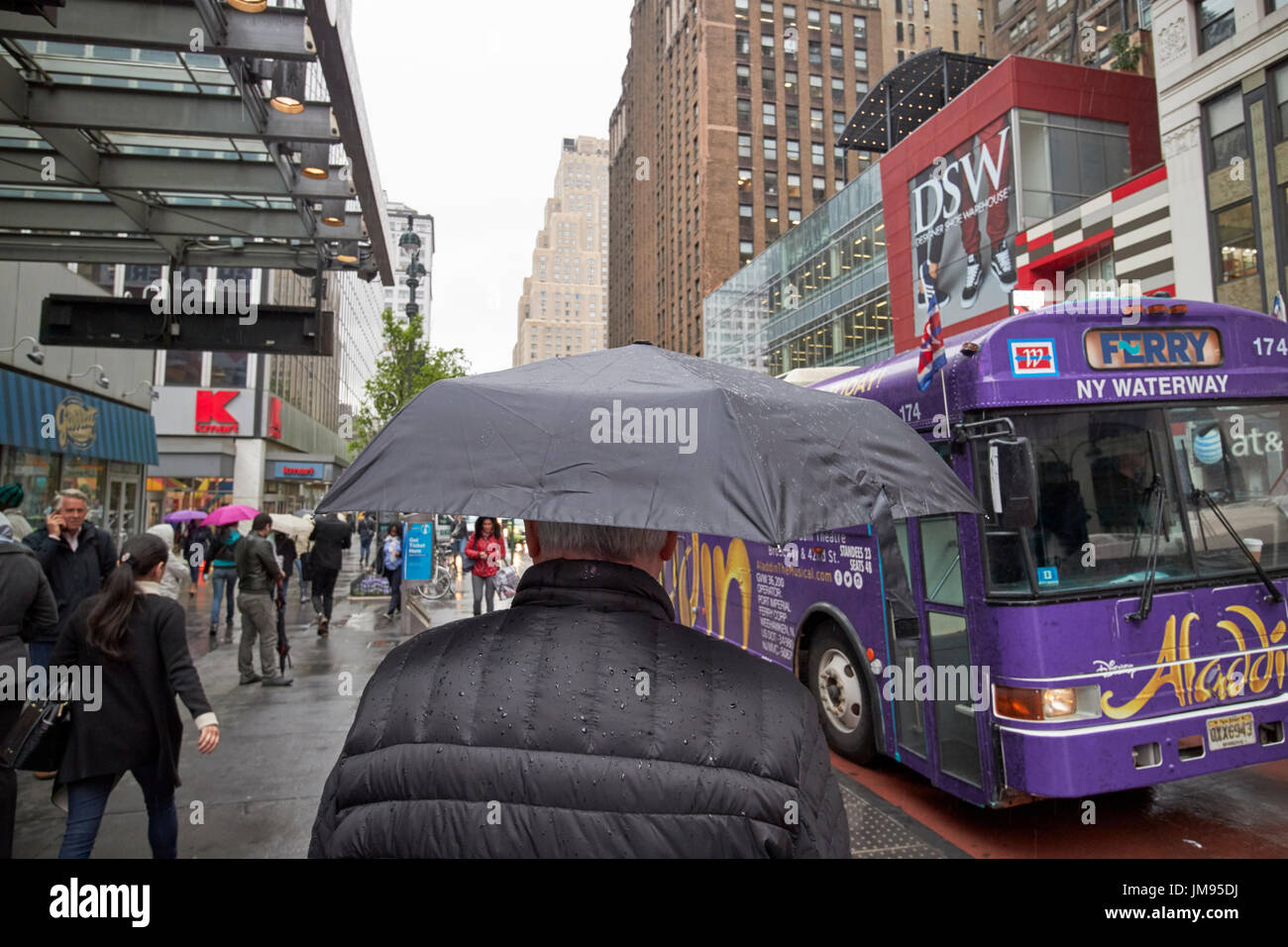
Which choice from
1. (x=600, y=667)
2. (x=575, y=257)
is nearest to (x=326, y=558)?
(x=600, y=667)

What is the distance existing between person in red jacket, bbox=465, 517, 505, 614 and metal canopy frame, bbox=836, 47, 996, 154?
116 feet

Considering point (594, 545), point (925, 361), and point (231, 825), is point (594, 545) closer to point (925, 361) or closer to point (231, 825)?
point (925, 361)

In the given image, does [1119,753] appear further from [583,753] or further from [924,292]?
[924,292]

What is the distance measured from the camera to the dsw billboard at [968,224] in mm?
28141

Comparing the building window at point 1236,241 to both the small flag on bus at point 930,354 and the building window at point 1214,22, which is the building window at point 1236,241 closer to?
the building window at point 1214,22

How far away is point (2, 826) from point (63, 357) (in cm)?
1362

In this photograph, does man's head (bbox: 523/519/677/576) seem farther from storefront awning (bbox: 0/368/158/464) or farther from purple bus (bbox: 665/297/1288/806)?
storefront awning (bbox: 0/368/158/464)

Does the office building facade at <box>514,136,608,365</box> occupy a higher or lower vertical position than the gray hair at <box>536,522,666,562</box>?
higher

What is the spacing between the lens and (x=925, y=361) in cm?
515

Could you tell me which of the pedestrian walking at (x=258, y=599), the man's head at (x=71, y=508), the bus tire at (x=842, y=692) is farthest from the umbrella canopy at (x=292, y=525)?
the bus tire at (x=842, y=692)

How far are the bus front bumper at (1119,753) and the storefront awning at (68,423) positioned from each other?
14.5 meters

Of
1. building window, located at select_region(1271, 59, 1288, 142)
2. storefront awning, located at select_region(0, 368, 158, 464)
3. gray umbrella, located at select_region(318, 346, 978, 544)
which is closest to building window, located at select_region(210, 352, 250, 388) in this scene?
storefront awning, located at select_region(0, 368, 158, 464)

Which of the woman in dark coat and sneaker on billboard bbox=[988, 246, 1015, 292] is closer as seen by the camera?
the woman in dark coat

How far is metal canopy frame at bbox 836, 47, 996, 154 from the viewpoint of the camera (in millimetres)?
Answer: 37969
